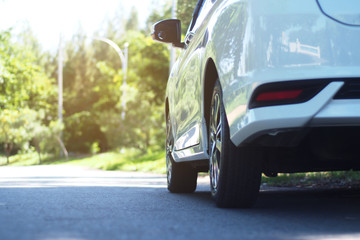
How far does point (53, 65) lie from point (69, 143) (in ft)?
32.8

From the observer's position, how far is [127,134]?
3069 cm

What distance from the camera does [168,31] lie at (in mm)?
5957

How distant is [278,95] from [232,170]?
30.1 inches

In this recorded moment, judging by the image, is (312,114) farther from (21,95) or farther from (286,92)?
(21,95)

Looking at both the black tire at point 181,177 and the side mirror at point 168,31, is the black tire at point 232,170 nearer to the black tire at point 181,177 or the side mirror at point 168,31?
the side mirror at point 168,31

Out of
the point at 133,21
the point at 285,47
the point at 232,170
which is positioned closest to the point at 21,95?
the point at 232,170

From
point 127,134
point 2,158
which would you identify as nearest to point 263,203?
point 127,134

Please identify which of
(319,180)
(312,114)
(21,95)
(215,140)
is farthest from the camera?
(21,95)

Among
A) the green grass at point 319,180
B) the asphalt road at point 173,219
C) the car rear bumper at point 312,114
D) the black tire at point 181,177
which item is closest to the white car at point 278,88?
the car rear bumper at point 312,114

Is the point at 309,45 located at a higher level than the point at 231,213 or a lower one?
higher

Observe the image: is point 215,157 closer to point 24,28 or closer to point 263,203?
point 263,203

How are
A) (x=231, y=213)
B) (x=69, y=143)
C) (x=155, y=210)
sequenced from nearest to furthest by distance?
(x=231, y=213) → (x=155, y=210) → (x=69, y=143)

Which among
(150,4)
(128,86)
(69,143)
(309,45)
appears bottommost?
(69,143)

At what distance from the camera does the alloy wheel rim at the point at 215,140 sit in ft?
14.2
